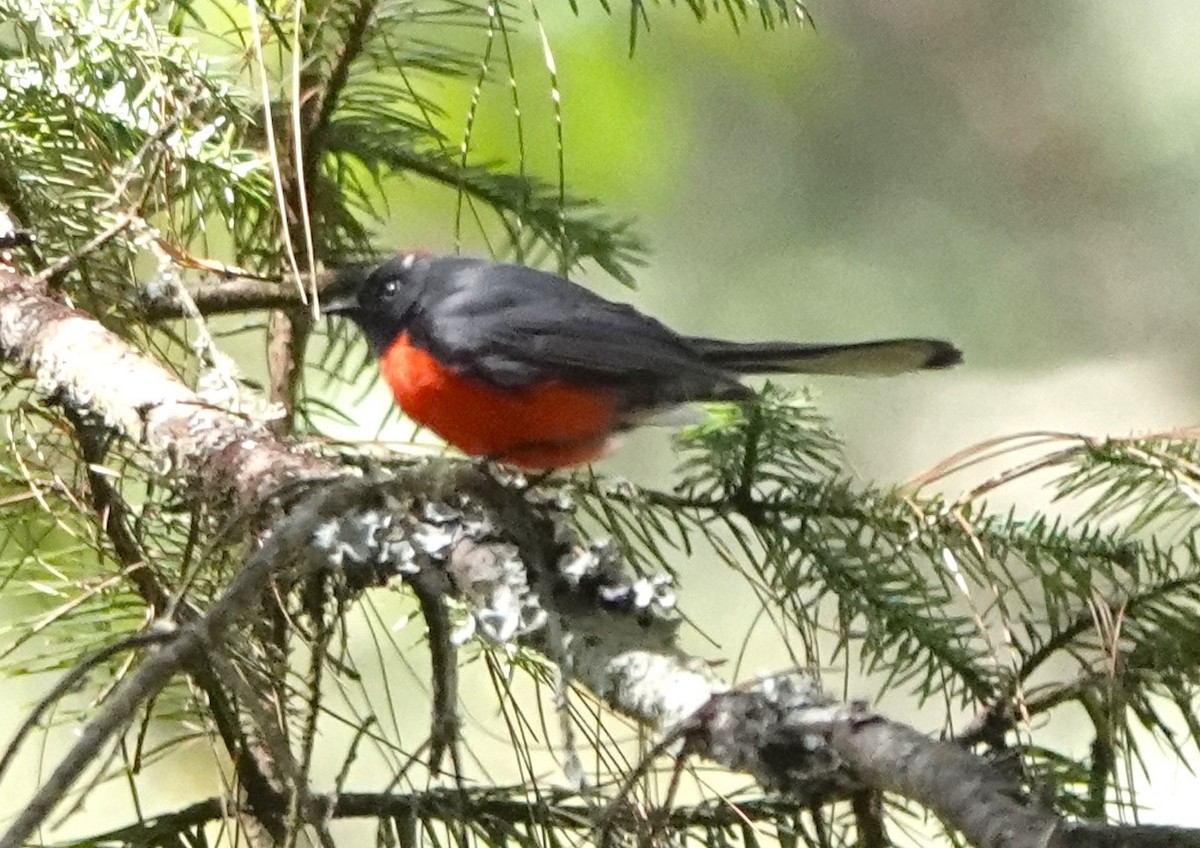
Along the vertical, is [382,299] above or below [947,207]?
below

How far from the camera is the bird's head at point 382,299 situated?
1262 millimetres

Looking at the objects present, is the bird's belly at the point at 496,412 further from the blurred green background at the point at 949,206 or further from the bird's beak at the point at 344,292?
the blurred green background at the point at 949,206

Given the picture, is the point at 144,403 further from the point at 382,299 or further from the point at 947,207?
the point at 947,207

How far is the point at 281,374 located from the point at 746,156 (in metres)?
1.30

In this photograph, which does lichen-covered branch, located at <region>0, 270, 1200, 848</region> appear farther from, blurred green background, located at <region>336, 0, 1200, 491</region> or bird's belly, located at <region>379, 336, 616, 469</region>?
blurred green background, located at <region>336, 0, 1200, 491</region>

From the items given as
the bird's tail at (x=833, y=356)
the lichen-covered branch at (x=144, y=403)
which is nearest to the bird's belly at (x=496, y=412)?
the bird's tail at (x=833, y=356)

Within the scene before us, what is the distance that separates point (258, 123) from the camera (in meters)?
Result: 1.06

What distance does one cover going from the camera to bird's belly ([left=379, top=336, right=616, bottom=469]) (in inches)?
51.0

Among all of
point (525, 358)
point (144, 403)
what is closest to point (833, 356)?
point (525, 358)

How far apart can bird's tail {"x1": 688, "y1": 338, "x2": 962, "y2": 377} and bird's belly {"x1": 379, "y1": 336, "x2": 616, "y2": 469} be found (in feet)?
0.43

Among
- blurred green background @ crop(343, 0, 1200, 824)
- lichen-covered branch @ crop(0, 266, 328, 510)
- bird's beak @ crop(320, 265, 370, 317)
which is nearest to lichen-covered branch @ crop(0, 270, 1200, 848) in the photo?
lichen-covered branch @ crop(0, 266, 328, 510)

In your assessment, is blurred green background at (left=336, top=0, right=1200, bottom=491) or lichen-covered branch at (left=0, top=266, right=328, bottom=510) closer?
lichen-covered branch at (left=0, top=266, right=328, bottom=510)

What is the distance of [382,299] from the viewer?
52.3 inches

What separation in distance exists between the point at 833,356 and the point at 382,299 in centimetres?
45
